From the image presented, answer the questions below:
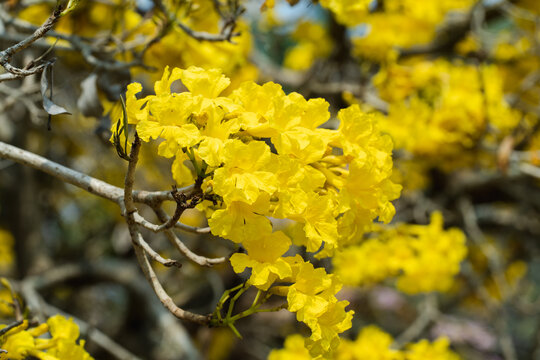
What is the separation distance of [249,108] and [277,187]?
0.77 feet

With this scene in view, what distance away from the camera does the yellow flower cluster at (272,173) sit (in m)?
1.01

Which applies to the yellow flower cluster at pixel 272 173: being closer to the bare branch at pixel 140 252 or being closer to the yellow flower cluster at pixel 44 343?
the bare branch at pixel 140 252

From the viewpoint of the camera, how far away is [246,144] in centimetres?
105

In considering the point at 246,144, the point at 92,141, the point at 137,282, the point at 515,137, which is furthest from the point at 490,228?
the point at 246,144

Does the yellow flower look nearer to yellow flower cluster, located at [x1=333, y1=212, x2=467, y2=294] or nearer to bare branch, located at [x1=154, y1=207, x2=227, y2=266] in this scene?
bare branch, located at [x1=154, y1=207, x2=227, y2=266]

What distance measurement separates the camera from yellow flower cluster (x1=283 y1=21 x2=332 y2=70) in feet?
16.1

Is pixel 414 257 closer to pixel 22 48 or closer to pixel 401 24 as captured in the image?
pixel 401 24

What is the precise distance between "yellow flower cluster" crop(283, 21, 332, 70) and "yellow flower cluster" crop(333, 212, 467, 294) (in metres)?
2.60

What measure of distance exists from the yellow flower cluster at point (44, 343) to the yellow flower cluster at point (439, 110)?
2115 mm

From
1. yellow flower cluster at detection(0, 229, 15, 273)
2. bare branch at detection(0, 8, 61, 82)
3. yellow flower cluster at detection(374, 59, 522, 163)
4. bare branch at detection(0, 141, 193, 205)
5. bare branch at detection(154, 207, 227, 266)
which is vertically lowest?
yellow flower cluster at detection(0, 229, 15, 273)

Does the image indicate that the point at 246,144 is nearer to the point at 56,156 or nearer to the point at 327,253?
the point at 327,253

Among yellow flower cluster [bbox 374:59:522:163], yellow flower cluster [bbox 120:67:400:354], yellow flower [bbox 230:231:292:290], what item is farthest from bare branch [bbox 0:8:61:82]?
yellow flower cluster [bbox 374:59:522:163]

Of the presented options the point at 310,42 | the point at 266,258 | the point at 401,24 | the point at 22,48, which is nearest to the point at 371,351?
the point at 266,258

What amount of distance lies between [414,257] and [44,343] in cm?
199
